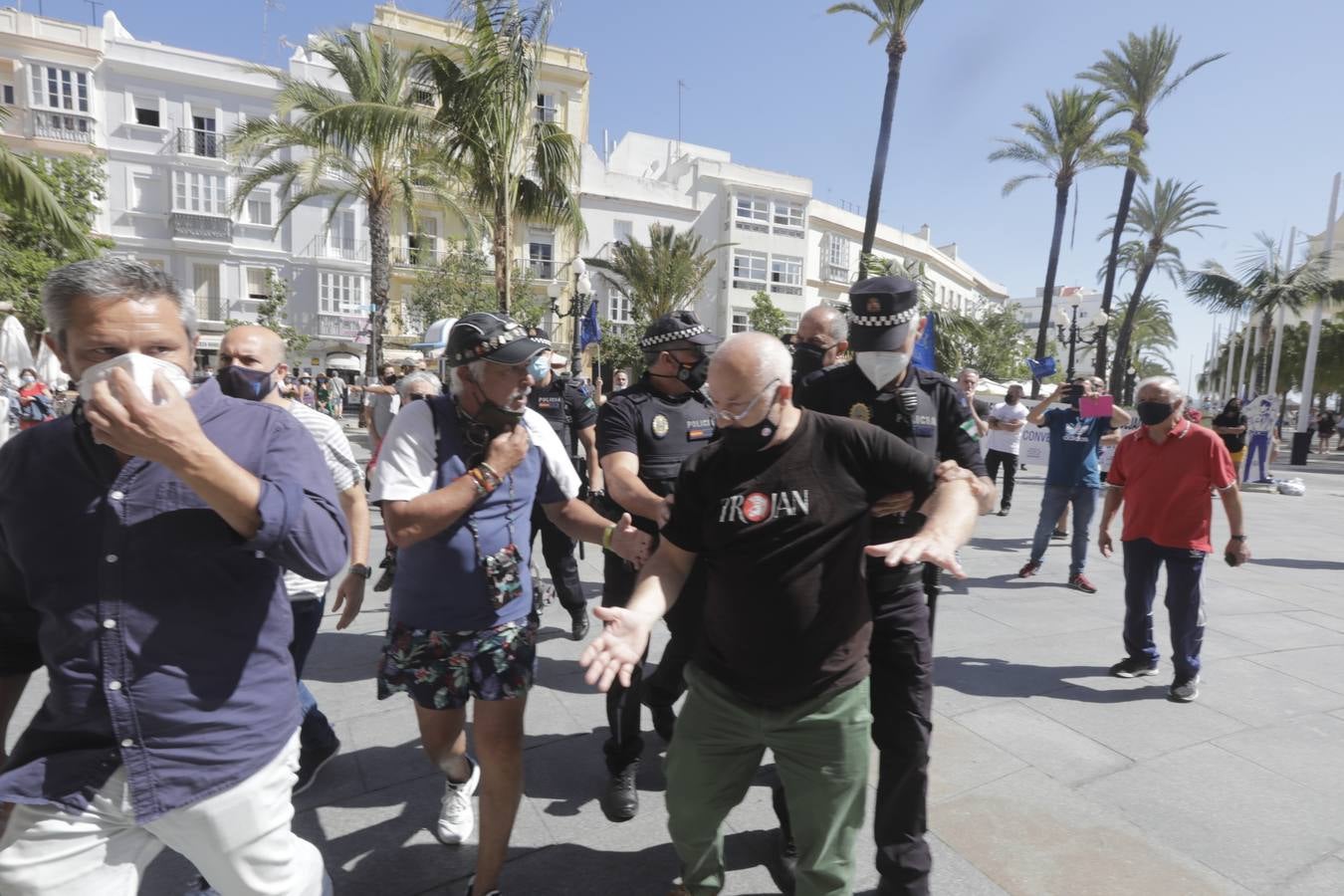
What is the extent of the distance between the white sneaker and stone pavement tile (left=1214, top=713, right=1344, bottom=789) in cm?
352

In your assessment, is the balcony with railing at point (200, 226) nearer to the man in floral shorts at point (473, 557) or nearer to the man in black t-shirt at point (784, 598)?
the man in floral shorts at point (473, 557)

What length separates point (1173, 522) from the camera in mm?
4293

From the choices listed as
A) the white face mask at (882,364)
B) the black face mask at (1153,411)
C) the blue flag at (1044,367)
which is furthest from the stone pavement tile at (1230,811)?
the blue flag at (1044,367)

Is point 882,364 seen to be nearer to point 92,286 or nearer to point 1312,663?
point 92,286

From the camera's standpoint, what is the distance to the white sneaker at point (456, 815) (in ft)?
9.04

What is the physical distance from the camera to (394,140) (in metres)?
13.0

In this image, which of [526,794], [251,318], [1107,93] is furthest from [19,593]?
[251,318]

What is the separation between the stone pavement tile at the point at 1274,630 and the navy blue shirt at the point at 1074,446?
4.99ft

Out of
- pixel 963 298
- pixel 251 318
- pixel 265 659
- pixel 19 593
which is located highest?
pixel 963 298

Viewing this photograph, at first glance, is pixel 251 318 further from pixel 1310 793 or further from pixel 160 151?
pixel 1310 793

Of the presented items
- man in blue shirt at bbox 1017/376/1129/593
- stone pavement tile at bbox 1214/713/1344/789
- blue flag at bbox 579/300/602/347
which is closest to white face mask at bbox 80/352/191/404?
stone pavement tile at bbox 1214/713/1344/789

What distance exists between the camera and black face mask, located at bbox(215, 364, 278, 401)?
9.75 ft

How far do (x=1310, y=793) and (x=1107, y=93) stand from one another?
88.6 ft

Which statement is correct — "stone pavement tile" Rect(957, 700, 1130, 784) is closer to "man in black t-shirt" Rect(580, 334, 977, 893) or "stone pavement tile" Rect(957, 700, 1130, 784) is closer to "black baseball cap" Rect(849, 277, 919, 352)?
"man in black t-shirt" Rect(580, 334, 977, 893)
